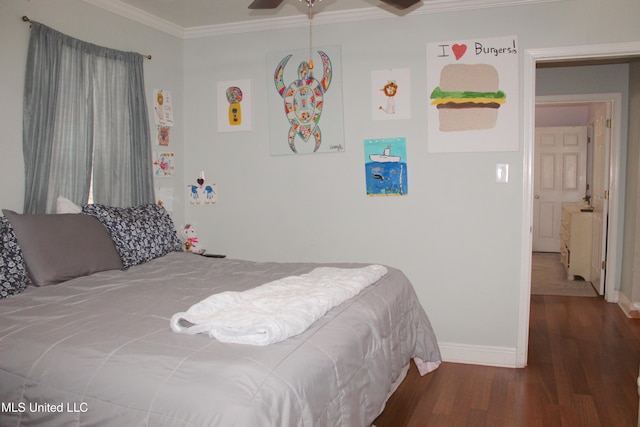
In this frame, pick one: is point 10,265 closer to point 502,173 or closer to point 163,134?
point 163,134

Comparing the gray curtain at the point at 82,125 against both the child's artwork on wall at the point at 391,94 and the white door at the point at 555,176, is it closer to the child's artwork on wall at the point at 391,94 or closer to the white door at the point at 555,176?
the child's artwork on wall at the point at 391,94

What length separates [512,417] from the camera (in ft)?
8.70

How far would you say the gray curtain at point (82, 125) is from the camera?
2.83 meters

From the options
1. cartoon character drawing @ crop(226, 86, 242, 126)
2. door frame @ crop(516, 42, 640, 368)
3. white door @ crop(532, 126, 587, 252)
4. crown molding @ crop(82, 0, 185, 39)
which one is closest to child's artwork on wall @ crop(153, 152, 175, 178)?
cartoon character drawing @ crop(226, 86, 242, 126)

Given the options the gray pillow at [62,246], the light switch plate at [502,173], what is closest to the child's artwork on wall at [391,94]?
the light switch plate at [502,173]

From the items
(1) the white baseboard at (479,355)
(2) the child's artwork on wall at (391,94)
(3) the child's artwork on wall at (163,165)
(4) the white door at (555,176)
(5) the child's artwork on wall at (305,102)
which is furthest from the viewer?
(4) the white door at (555,176)

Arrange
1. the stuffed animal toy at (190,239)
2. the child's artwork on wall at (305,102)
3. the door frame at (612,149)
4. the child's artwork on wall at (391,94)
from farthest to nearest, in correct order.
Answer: the door frame at (612,149) → the stuffed animal toy at (190,239) → the child's artwork on wall at (305,102) → the child's artwork on wall at (391,94)

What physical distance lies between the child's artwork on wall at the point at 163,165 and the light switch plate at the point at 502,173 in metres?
2.50

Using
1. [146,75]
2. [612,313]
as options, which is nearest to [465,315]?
[612,313]

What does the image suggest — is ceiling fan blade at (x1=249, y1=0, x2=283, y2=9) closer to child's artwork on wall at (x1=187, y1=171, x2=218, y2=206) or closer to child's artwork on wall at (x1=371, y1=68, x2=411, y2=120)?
child's artwork on wall at (x1=371, y1=68, x2=411, y2=120)

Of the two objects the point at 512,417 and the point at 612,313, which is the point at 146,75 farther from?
the point at 612,313

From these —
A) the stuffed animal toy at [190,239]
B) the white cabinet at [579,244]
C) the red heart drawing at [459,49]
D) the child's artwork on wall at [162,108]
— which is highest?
the red heart drawing at [459,49]

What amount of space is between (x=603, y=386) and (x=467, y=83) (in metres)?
2.13

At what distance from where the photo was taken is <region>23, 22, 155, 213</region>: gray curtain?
9.28 ft
